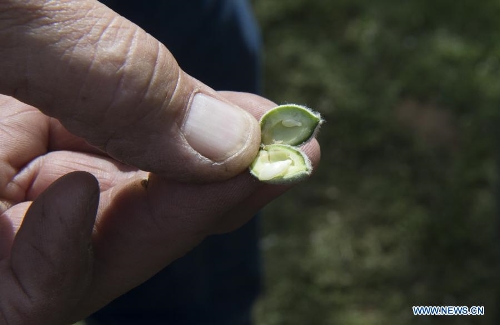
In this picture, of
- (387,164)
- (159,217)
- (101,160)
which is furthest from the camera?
(387,164)

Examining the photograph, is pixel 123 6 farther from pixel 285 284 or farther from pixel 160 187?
pixel 285 284

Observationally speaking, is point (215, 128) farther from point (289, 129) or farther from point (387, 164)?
point (387, 164)

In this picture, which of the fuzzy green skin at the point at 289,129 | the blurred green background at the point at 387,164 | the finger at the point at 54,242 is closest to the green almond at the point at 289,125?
the fuzzy green skin at the point at 289,129

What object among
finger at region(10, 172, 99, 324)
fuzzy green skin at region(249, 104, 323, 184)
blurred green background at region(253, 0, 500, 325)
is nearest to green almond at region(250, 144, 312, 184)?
fuzzy green skin at region(249, 104, 323, 184)

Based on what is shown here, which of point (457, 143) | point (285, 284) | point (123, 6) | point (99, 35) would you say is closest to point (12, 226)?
point (99, 35)

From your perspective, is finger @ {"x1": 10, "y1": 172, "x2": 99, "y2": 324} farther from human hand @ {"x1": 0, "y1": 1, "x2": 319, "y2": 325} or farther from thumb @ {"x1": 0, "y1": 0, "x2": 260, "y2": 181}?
thumb @ {"x1": 0, "y1": 0, "x2": 260, "y2": 181}

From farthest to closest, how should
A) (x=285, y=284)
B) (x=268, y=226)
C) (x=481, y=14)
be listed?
(x=481, y=14) < (x=268, y=226) < (x=285, y=284)

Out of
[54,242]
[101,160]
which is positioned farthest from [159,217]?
[101,160]
